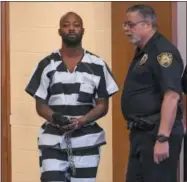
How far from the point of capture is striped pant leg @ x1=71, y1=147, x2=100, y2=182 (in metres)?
4.22

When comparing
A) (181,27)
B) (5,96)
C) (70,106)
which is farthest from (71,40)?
(5,96)

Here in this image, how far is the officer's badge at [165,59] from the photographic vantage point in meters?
3.81

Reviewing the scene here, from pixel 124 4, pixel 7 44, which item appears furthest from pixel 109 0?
pixel 7 44

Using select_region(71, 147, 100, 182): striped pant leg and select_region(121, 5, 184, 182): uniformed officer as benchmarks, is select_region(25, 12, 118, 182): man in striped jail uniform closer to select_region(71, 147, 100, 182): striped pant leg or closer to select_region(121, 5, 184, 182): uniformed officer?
select_region(71, 147, 100, 182): striped pant leg

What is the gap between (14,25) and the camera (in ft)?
18.7

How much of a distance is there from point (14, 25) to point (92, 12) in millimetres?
764

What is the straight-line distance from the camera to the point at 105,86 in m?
4.37

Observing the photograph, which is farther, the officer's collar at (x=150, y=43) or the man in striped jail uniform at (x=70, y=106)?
the man in striped jail uniform at (x=70, y=106)

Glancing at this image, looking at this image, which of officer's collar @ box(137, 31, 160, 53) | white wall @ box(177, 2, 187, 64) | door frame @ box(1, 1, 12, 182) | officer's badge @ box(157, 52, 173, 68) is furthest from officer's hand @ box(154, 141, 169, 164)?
door frame @ box(1, 1, 12, 182)

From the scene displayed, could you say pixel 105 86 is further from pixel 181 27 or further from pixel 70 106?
pixel 181 27

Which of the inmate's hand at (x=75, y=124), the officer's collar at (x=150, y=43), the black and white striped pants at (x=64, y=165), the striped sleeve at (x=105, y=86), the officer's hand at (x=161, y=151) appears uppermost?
the officer's collar at (x=150, y=43)

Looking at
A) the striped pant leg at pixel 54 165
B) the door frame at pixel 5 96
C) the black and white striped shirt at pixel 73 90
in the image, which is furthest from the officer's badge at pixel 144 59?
the door frame at pixel 5 96

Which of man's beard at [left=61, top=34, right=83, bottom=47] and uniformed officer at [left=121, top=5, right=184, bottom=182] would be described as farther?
man's beard at [left=61, top=34, right=83, bottom=47]

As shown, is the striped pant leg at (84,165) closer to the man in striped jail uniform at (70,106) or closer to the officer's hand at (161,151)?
the man in striped jail uniform at (70,106)
